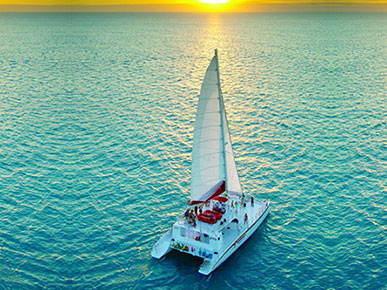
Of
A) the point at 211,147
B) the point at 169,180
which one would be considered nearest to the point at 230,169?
the point at 211,147

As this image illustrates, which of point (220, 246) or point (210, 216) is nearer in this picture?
point (220, 246)

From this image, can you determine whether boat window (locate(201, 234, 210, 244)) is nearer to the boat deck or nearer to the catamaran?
the catamaran

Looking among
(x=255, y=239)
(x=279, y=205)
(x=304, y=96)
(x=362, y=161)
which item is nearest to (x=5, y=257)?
(x=255, y=239)

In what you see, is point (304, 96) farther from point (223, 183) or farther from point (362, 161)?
point (223, 183)

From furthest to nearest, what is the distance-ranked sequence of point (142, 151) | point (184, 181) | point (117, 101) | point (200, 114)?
point (117, 101) → point (142, 151) → point (184, 181) → point (200, 114)

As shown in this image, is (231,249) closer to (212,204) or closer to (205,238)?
(205,238)
